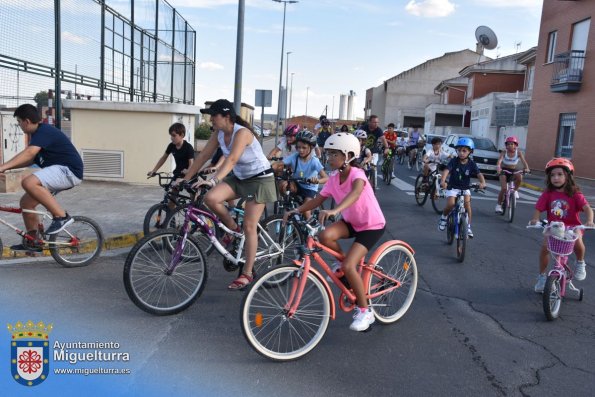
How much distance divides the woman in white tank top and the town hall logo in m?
1.71

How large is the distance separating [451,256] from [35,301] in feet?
17.3

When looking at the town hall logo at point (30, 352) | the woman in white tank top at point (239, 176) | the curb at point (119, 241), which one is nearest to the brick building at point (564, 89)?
the curb at point (119, 241)

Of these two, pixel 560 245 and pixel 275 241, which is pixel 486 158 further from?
pixel 275 241

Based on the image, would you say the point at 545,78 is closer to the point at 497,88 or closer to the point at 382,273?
the point at 497,88

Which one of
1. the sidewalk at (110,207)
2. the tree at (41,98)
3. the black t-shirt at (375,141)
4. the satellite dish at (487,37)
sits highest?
the satellite dish at (487,37)

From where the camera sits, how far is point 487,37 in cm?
4372

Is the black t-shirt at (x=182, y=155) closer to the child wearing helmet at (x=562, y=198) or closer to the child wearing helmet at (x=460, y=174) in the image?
the child wearing helmet at (x=460, y=174)

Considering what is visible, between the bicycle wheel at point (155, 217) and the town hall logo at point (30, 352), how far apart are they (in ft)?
8.49

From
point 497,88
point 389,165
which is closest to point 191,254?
point 389,165

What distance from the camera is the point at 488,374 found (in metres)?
3.84

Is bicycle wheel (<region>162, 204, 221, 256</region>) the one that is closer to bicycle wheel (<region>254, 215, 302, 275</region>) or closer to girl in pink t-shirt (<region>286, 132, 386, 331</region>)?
bicycle wheel (<region>254, 215, 302, 275</region>)

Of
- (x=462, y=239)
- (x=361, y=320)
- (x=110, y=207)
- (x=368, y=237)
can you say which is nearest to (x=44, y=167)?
(x=110, y=207)

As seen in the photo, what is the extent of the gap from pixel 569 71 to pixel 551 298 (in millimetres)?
20079

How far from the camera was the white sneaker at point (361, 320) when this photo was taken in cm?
425
